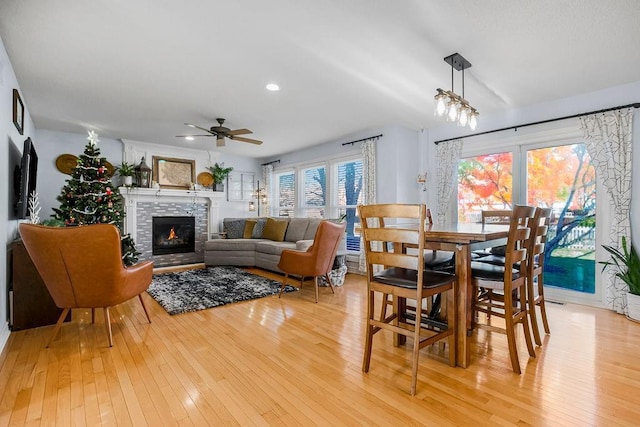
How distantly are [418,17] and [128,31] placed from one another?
2142mm

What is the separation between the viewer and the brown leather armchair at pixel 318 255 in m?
3.75

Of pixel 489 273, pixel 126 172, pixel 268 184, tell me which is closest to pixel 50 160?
pixel 126 172

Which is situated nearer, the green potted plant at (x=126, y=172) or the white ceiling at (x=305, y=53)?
the white ceiling at (x=305, y=53)

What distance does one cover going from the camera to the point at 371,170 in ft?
17.0

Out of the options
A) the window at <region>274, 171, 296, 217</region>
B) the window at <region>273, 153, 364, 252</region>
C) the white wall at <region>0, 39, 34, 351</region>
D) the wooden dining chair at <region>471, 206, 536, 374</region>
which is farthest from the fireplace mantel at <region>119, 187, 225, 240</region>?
the wooden dining chair at <region>471, 206, 536, 374</region>

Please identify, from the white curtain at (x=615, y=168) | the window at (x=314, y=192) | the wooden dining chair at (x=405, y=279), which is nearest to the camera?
the wooden dining chair at (x=405, y=279)

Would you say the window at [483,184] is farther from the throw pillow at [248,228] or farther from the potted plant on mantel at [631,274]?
the throw pillow at [248,228]

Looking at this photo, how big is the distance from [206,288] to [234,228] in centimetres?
244

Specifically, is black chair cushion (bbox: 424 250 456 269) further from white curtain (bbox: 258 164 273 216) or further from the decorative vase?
white curtain (bbox: 258 164 273 216)

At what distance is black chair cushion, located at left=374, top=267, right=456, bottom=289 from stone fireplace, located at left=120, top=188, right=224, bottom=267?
17.4ft

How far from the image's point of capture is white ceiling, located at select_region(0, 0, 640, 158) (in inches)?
84.7

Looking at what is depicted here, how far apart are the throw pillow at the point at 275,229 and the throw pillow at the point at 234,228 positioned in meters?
0.59

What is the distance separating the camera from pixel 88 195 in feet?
12.2

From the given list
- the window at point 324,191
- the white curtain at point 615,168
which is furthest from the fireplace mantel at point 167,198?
the white curtain at point 615,168
